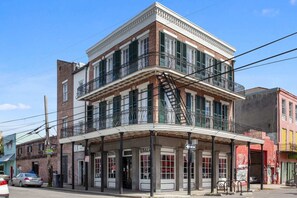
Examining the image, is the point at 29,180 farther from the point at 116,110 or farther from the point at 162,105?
the point at 162,105

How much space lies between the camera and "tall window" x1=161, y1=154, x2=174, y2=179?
2528 cm

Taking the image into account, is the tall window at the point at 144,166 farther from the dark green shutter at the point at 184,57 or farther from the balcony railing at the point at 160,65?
the dark green shutter at the point at 184,57

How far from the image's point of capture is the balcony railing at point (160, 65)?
2477 centimetres

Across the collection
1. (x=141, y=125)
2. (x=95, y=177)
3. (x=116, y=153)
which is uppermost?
(x=141, y=125)

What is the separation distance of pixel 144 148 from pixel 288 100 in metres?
23.7

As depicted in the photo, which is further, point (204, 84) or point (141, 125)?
point (204, 84)

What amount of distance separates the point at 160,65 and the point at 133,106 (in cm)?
370

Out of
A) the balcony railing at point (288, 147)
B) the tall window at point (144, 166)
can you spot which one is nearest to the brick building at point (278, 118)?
the balcony railing at point (288, 147)

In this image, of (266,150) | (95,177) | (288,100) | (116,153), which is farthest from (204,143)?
(288,100)

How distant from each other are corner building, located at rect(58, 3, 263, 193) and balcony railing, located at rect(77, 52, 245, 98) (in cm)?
7

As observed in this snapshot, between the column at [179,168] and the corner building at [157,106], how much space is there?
0.07 metres

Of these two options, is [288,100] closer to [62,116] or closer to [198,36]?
[198,36]

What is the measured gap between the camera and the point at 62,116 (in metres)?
37.1

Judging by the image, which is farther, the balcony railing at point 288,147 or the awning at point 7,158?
the awning at point 7,158
